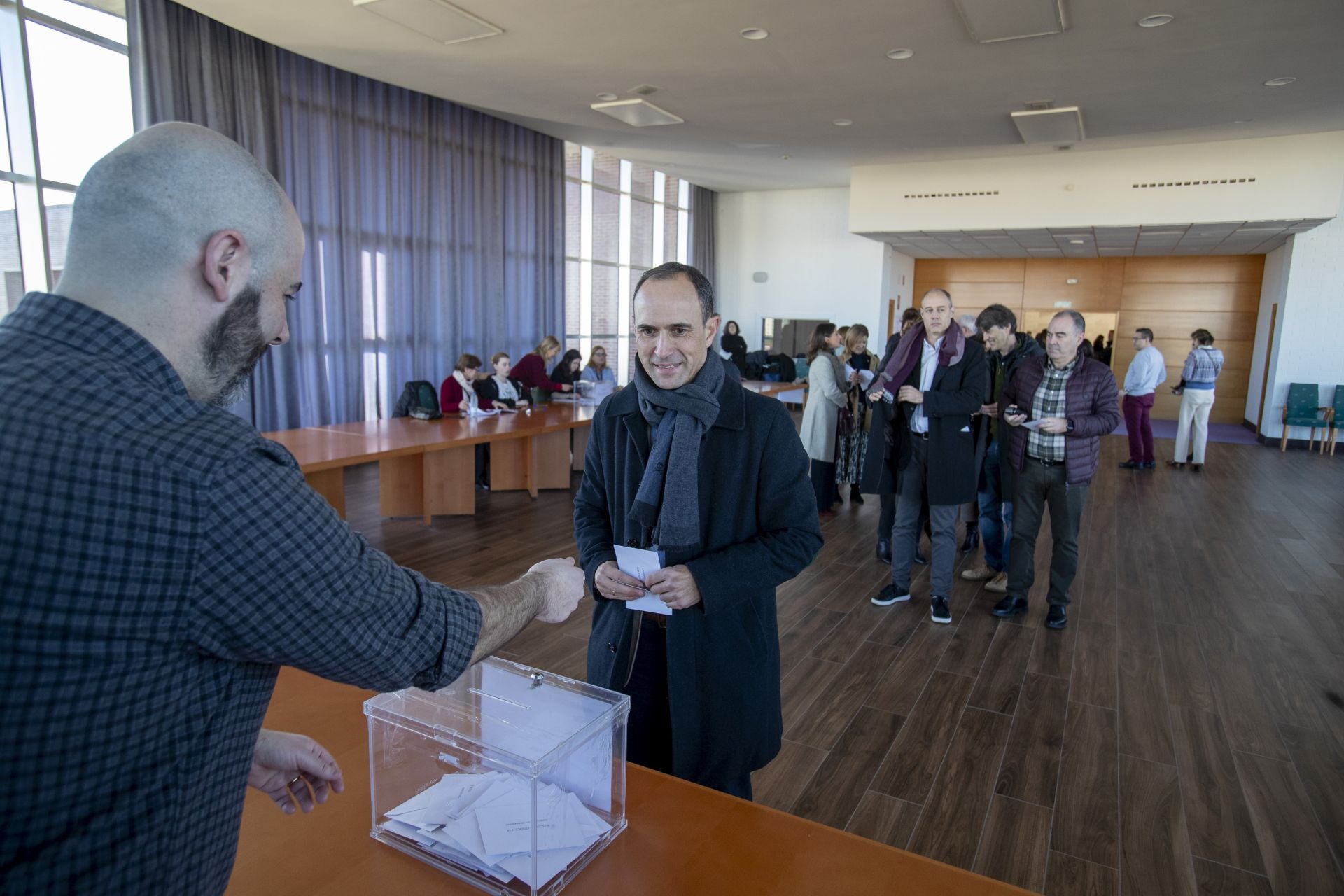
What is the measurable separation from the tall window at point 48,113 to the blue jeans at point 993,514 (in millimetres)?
6567

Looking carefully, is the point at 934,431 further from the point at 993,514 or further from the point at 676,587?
the point at 676,587

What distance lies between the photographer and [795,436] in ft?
5.82

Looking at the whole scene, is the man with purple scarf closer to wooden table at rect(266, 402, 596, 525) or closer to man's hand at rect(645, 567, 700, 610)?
man's hand at rect(645, 567, 700, 610)

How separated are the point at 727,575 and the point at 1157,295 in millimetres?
15314

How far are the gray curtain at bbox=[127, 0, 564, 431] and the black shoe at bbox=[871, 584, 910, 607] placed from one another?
18.4ft

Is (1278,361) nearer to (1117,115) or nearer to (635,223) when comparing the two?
(1117,115)

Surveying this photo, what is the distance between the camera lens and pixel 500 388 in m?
7.82

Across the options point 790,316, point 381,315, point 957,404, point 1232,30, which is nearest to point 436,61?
point 381,315

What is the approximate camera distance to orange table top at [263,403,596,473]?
4926 mm

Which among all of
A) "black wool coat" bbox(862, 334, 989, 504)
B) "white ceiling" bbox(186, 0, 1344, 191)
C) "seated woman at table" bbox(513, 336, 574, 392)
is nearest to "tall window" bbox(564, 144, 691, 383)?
"white ceiling" bbox(186, 0, 1344, 191)

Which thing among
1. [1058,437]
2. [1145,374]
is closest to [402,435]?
[1058,437]

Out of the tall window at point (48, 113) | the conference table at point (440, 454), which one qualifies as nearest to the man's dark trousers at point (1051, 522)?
the conference table at point (440, 454)

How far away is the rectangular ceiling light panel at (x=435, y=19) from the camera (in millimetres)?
5418

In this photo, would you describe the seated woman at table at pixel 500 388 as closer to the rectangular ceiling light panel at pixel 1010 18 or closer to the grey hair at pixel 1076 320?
the rectangular ceiling light panel at pixel 1010 18
